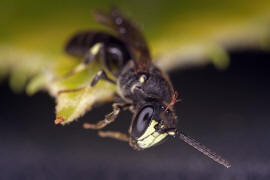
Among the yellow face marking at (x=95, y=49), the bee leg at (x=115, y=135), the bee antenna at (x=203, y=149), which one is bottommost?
the bee leg at (x=115, y=135)

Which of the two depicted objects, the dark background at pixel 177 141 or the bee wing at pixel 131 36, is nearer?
the dark background at pixel 177 141

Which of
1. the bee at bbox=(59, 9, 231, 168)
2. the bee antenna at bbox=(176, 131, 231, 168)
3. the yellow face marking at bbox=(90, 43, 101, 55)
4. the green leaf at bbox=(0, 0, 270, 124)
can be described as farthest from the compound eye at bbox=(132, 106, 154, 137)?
the yellow face marking at bbox=(90, 43, 101, 55)

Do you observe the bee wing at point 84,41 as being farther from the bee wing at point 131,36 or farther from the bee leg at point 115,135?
the bee leg at point 115,135

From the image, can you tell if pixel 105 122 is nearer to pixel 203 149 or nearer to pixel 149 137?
pixel 149 137

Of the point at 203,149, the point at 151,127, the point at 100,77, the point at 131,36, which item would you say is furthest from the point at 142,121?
the point at 131,36

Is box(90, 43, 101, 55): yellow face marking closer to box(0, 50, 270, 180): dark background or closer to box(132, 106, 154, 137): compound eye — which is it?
box(0, 50, 270, 180): dark background

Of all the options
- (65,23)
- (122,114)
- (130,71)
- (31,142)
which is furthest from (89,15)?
(31,142)

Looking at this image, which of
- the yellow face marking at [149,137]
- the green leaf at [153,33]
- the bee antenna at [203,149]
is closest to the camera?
the bee antenna at [203,149]

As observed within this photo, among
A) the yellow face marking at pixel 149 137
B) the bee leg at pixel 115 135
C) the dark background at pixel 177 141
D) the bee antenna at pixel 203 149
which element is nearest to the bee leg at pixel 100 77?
the dark background at pixel 177 141
